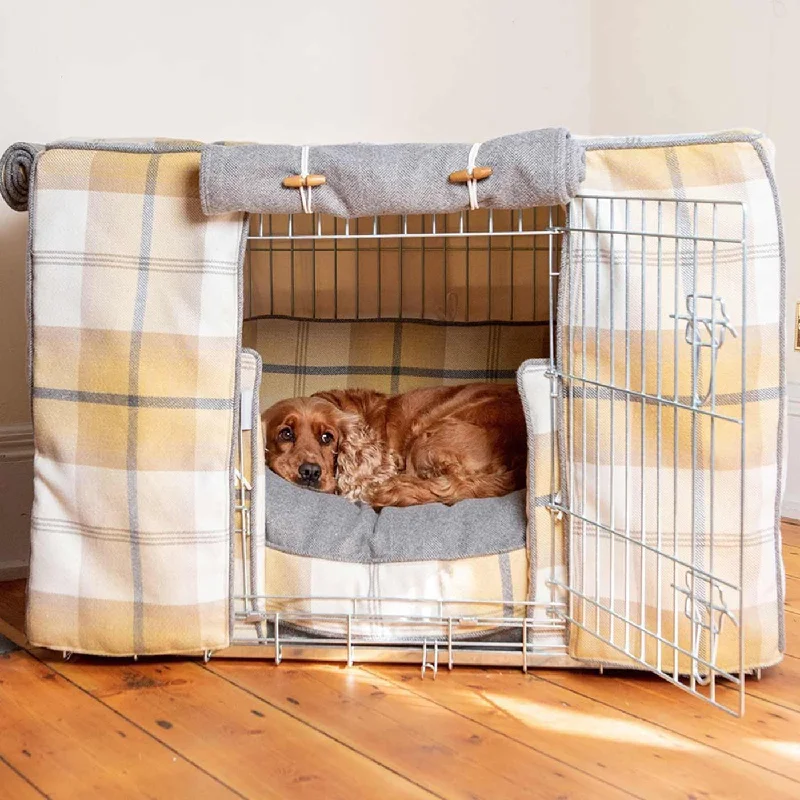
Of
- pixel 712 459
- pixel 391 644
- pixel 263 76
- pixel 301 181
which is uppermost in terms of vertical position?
pixel 263 76

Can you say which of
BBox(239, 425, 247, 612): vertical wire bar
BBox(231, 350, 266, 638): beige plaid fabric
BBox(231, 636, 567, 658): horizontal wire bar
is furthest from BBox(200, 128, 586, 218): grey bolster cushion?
BBox(231, 636, 567, 658): horizontal wire bar

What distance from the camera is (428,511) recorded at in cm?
259

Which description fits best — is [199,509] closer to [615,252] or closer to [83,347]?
[83,347]

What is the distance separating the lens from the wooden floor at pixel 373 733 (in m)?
1.91

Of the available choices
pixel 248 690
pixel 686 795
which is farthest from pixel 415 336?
pixel 686 795

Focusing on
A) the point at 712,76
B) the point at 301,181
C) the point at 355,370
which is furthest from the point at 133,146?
the point at 712,76

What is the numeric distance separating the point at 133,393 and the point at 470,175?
2.71ft

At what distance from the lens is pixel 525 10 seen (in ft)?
13.0

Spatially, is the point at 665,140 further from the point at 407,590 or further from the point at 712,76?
the point at 712,76

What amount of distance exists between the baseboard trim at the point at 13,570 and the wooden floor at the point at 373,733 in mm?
664

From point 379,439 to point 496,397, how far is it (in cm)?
37

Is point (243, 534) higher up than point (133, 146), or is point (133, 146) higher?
point (133, 146)

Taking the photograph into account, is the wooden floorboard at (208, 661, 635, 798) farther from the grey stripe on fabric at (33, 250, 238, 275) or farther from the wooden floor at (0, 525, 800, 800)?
the grey stripe on fabric at (33, 250, 238, 275)

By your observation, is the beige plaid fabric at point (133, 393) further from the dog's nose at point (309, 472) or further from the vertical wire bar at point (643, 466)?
the vertical wire bar at point (643, 466)
